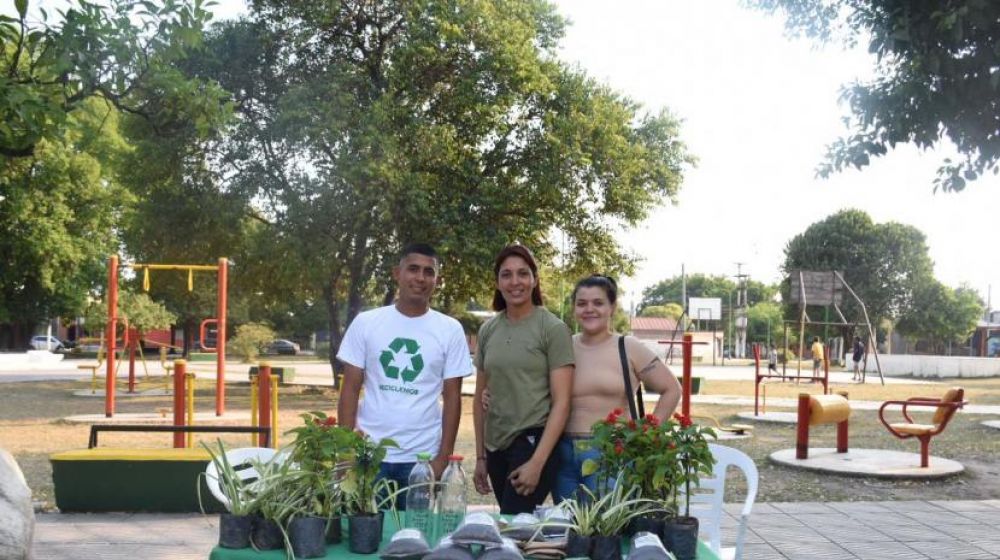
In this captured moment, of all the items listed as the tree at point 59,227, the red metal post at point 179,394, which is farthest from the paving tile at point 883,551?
the tree at point 59,227

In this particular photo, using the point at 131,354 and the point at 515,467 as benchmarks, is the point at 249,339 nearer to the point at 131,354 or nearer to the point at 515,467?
the point at 131,354

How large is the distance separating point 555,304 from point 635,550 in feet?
209

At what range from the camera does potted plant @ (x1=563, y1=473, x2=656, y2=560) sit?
292 cm

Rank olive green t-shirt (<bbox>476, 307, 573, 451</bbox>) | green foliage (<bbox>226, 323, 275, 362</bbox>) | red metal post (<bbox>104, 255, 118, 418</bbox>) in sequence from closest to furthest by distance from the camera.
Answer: olive green t-shirt (<bbox>476, 307, 573, 451</bbox>) < red metal post (<bbox>104, 255, 118, 418</bbox>) < green foliage (<bbox>226, 323, 275, 362</bbox>)

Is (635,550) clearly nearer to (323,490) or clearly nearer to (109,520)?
(323,490)

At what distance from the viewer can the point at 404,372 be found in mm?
4113

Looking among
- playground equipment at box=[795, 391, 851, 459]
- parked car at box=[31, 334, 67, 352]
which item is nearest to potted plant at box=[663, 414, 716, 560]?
playground equipment at box=[795, 391, 851, 459]

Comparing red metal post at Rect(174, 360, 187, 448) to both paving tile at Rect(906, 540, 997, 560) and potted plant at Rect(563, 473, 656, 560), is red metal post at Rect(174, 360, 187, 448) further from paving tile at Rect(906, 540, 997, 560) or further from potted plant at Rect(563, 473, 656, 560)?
potted plant at Rect(563, 473, 656, 560)

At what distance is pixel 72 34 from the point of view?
6.73 metres

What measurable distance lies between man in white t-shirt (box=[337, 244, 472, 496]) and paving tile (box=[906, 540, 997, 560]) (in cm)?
417

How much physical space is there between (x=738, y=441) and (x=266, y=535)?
11889mm

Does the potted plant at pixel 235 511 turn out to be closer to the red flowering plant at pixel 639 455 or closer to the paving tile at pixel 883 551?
the red flowering plant at pixel 639 455

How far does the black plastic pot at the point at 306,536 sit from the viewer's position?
2.95 metres

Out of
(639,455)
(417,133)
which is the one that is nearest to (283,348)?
(417,133)
